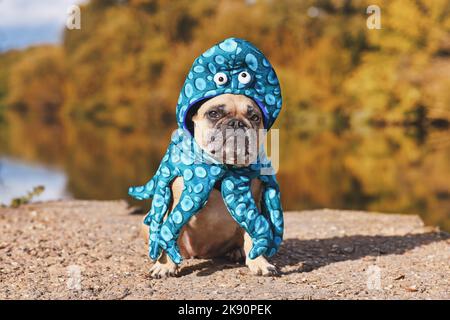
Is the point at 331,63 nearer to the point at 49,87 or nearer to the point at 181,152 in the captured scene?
the point at 181,152

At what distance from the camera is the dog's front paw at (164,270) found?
5.29m

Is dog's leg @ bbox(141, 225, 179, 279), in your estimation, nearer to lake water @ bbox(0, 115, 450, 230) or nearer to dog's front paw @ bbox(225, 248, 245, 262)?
dog's front paw @ bbox(225, 248, 245, 262)

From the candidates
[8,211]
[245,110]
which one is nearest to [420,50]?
[8,211]

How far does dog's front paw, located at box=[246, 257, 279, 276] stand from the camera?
534cm

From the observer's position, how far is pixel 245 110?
5.12m

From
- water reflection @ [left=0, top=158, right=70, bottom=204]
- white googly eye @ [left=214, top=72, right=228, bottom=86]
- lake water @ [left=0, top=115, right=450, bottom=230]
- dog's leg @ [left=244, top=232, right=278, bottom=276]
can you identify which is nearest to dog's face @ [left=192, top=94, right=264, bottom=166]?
white googly eye @ [left=214, top=72, right=228, bottom=86]

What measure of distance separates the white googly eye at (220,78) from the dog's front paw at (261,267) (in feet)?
5.07

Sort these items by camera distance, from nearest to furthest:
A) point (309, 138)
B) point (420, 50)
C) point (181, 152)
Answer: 1. point (181, 152)
2. point (309, 138)
3. point (420, 50)

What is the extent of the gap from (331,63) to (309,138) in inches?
362

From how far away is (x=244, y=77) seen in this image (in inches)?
205

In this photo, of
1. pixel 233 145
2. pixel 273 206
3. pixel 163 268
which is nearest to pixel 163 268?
pixel 163 268

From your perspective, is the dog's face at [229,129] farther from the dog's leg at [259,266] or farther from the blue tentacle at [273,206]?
the dog's leg at [259,266]

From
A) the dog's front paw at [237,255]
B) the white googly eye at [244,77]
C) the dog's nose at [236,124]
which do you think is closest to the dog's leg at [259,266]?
the dog's front paw at [237,255]
